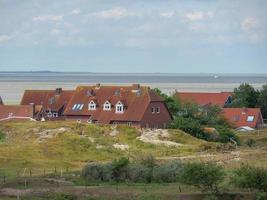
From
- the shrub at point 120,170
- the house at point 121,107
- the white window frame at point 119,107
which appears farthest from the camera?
the white window frame at point 119,107

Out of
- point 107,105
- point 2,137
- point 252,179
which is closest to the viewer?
point 252,179

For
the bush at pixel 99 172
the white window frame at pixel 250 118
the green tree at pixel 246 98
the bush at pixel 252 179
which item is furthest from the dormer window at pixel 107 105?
the bush at pixel 252 179

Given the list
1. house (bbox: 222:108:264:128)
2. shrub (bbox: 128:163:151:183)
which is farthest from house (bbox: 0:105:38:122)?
shrub (bbox: 128:163:151:183)

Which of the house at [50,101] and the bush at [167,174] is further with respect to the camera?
the house at [50,101]

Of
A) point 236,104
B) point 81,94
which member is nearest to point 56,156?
point 81,94

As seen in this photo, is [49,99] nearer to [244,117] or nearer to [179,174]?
[244,117]

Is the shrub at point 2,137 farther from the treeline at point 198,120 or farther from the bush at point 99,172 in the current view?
the bush at point 99,172

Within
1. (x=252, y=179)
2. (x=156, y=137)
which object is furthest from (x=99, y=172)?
(x=156, y=137)
